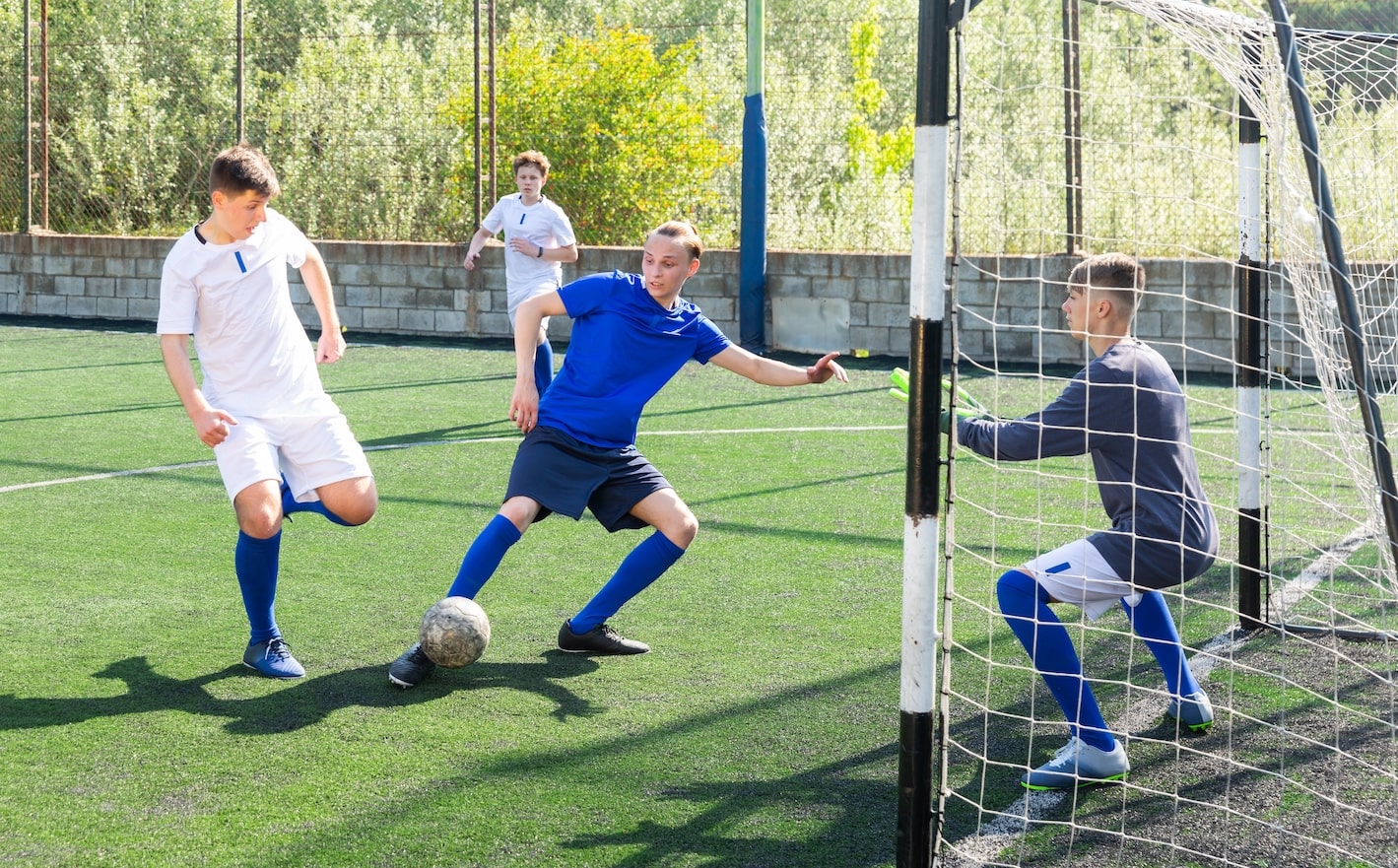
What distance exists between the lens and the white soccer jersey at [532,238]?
10625mm

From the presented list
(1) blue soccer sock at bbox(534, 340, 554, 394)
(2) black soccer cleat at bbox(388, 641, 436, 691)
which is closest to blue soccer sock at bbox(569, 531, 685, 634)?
(2) black soccer cleat at bbox(388, 641, 436, 691)

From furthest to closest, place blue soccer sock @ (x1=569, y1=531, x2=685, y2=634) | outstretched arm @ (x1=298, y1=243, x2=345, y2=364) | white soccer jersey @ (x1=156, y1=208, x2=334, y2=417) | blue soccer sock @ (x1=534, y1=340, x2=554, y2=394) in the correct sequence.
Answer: blue soccer sock @ (x1=534, y1=340, x2=554, y2=394) → outstretched arm @ (x1=298, y1=243, x2=345, y2=364) → blue soccer sock @ (x1=569, y1=531, x2=685, y2=634) → white soccer jersey @ (x1=156, y1=208, x2=334, y2=417)

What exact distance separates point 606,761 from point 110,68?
1751cm

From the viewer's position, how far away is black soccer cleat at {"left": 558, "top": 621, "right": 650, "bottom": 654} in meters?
5.10

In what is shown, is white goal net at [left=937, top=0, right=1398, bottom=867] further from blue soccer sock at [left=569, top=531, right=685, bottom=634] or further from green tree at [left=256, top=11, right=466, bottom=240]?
green tree at [left=256, top=11, right=466, bottom=240]

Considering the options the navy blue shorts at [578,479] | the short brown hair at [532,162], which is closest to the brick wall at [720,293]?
the short brown hair at [532,162]

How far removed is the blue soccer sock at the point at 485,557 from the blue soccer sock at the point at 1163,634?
2.02 meters

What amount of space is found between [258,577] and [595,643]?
1178 millimetres

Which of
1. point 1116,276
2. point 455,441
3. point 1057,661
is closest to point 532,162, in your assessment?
point 455,441

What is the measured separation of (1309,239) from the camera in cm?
420

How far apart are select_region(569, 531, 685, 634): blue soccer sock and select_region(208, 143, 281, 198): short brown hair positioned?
5.75 ft

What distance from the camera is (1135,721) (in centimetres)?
448

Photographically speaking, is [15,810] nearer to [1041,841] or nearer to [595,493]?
[595,493]

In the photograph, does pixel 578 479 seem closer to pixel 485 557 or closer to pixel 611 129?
pixel 485 557
